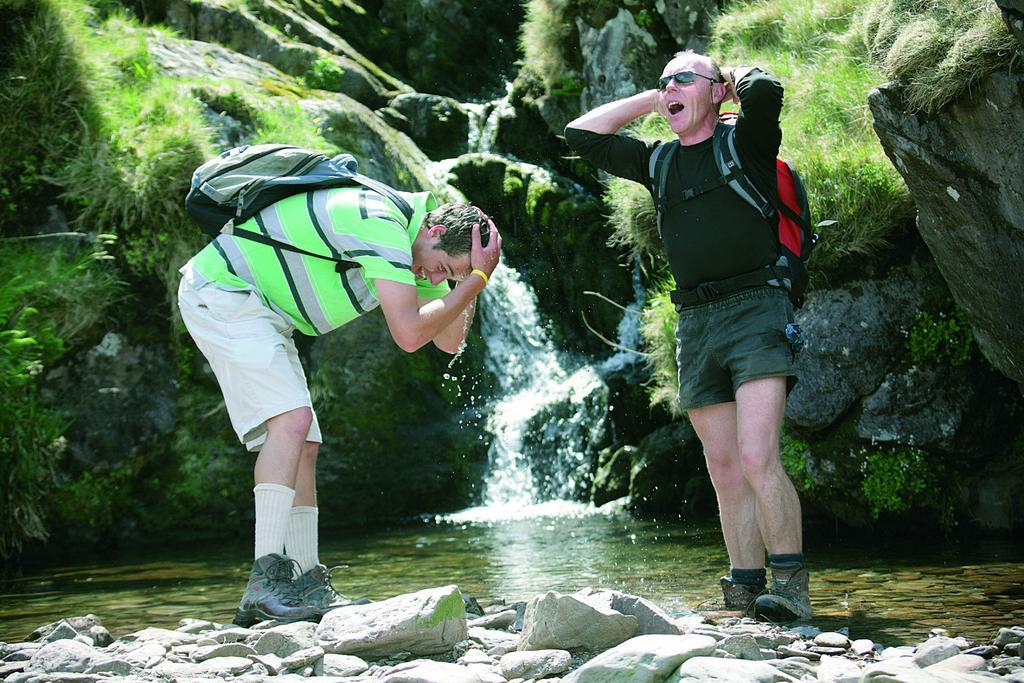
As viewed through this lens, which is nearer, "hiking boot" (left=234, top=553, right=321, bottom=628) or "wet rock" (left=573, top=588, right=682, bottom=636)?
"wet rock" (left=573, top=588, right=682, bottom=636)

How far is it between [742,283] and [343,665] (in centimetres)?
232

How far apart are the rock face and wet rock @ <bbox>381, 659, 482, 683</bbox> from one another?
3.76m

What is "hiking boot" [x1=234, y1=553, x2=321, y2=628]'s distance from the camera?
4.46 m

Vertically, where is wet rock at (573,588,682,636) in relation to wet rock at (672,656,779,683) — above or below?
above

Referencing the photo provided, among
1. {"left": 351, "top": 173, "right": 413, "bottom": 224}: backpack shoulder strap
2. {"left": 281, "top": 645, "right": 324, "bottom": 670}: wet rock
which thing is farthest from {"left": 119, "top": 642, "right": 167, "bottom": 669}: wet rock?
{"left": 351, "top": 173, "right": 413, "bottom": 224}: backpack shoulder strap

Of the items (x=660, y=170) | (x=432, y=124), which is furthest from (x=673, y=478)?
(x=432, y=124)

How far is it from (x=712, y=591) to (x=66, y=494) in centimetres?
581

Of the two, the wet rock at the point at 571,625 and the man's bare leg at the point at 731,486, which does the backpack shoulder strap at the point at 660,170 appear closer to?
the man's bare leg at the point at 731,486

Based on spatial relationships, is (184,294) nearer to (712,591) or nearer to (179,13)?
(712,591)

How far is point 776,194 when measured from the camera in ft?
15.3

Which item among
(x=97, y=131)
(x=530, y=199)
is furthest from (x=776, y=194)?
(x=530, y=199)

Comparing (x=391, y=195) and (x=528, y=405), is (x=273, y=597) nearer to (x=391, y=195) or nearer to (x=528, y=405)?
(x=391, y=195)

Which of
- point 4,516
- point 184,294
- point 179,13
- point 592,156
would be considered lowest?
point 4,516

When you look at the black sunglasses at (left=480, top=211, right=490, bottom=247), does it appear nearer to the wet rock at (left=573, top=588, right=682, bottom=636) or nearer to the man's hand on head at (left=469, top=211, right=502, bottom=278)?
the man's hand on head at (left=469, top=211, right=502, bottom=278)
